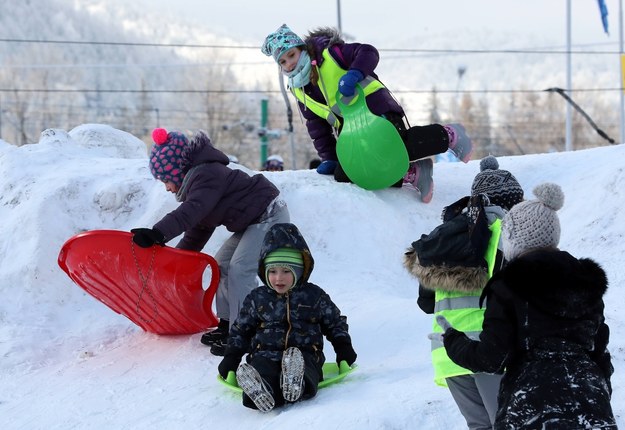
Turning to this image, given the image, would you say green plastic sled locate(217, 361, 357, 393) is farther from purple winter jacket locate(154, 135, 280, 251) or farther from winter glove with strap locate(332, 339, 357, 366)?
purple winter jacket locate(154, 135, 280, 251)

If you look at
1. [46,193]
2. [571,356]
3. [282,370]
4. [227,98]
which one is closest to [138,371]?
[282,370]

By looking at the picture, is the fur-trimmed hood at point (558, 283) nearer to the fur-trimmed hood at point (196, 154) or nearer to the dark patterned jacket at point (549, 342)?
the dark patterned jacket at point (549, 342)

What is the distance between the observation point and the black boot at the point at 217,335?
4309 mm

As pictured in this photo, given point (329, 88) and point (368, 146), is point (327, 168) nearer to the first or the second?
point (368, 146)

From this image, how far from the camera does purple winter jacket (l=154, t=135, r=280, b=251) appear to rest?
4129 millimetres

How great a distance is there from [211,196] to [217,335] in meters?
0.78

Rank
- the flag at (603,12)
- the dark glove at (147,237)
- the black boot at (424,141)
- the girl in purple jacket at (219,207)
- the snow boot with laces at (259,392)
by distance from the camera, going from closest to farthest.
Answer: the snow boot with laces at (259,392)
the dark glove at (147,237)
the girl in purple jacket at (219,207)
the black boot at (424,141)
the flag at (603,12)

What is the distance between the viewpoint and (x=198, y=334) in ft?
14.9

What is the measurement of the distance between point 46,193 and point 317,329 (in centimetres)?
280

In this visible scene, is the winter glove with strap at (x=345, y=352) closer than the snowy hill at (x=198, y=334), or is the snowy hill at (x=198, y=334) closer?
the snowy hill at (x=198, y=334)

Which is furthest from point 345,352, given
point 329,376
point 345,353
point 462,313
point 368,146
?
point 368,146

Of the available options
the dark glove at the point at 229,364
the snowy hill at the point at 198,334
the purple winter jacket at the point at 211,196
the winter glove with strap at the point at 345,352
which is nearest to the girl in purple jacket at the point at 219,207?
the purple winter jacket at the point at 211,196

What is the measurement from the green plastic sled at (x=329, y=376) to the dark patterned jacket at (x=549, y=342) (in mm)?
1392

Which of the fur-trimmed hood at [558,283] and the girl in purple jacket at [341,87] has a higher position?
the girl in purple jacket at [341,87]
